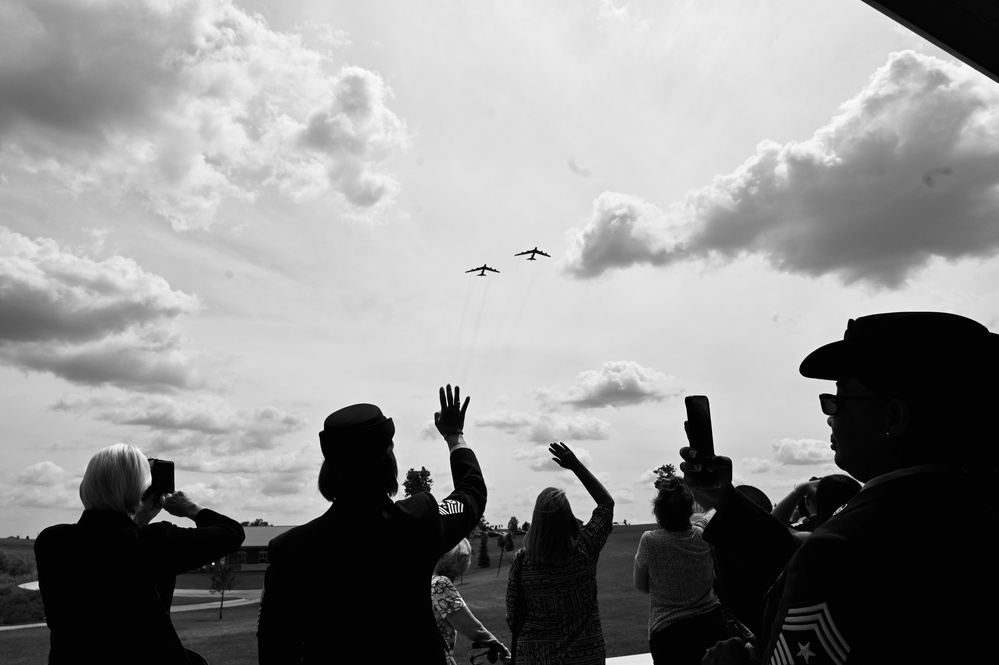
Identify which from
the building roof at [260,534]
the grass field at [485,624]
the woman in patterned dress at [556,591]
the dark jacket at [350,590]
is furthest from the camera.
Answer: the building roof at [260,534]

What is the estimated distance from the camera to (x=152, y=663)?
10.7 ft

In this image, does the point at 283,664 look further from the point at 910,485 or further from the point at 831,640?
the point at 910,485

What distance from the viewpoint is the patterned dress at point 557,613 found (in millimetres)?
4715

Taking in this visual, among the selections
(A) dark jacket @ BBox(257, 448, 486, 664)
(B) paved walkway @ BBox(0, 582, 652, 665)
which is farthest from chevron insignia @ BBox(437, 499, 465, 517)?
(B) paved walkway @ BBox(0, 582, 652, 665)

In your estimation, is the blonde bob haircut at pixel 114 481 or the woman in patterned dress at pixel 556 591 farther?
the woman in patterned dress at pixel 556 591

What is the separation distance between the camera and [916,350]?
73.1 inches

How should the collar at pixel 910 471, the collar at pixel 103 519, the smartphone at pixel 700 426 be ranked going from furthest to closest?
the collar at pixel 103 519 → the smartphone at pixel 700 426 → the collar at pixel 910 471

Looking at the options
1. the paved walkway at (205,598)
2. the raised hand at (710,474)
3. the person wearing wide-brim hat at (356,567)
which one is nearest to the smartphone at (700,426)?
the raised hand at (710,474)

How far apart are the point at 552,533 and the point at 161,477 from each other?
7.76ft

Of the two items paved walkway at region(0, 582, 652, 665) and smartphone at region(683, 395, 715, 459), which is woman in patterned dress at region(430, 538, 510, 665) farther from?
paved walkway at region(0, 582, 652, 665)

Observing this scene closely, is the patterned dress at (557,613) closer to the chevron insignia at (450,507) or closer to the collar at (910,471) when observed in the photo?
the chevron insignia at (450,507)

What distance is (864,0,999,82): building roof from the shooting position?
6.98m

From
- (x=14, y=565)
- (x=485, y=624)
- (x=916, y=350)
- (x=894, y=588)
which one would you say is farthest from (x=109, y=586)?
(x=14, y=565)

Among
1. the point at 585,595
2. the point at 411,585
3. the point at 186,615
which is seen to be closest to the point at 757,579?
the point at 411,585
